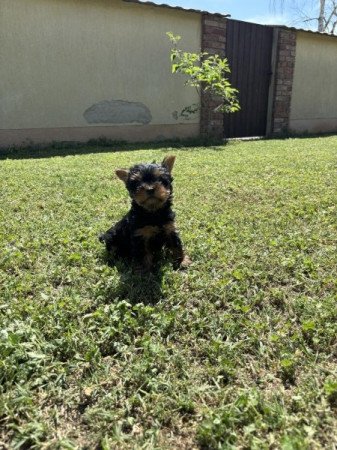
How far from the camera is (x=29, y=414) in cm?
193

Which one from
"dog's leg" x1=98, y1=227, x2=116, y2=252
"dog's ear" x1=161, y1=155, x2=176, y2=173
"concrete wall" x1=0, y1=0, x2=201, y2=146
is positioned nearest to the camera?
"dog's ear" x1=161, y1=155, x2=176, y2=173

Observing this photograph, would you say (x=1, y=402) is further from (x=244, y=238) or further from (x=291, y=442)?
(x=244, y=238)

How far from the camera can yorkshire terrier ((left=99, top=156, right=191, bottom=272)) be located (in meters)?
3.10

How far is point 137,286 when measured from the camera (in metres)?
3.17

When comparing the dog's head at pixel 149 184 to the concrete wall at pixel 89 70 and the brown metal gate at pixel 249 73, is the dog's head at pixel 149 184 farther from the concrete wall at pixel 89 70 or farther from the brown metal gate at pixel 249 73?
the brown metal gate at pixel 249 73

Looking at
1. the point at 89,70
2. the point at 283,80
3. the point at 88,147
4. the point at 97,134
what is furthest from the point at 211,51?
the point at 88,147

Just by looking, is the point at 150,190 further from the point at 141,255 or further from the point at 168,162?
the point at 141,255

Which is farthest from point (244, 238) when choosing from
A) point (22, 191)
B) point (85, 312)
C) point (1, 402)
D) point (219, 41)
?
point (219, 41)

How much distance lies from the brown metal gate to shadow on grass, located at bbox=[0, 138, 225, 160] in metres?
2.46

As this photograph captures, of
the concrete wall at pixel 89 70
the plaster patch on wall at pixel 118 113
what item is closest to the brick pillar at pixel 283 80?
the concrete wall at pixel 89 70

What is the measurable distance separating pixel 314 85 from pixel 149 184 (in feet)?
51.3

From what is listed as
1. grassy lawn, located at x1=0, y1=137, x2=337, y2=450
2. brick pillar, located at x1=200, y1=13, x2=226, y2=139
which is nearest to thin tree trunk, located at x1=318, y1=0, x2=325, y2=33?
brick pillar, located at x1=200, y1=13, x2=226, y2=139

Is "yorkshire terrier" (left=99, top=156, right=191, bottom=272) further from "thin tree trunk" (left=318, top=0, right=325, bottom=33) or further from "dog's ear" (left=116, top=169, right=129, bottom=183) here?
"thin tree trunk" (left=318, top=0, right=325, bottom=33)

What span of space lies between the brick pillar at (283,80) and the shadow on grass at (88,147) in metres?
3.89
